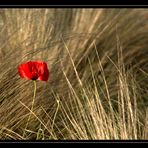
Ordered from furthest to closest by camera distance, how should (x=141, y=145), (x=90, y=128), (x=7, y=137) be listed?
(x=7, y=137)
(x=90, y=128)
(x=141, y=145)

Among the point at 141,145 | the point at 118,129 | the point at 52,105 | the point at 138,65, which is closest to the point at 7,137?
the point at 52,105

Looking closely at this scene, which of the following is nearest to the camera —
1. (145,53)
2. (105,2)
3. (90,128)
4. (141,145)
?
(141,145)

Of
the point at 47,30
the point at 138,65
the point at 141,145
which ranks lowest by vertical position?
the point at 141,145

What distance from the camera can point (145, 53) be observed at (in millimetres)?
3963

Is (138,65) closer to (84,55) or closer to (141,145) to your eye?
(84,55)

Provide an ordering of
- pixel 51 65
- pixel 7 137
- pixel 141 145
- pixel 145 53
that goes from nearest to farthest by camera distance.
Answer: pixel 141 145 → pixel 7 137 → pixel 51 65 → pixel 145 53

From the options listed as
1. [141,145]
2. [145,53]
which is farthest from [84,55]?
[141,145]

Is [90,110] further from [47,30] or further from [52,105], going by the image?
[47,30]

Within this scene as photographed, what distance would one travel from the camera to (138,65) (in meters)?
3.71

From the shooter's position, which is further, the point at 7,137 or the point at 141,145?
the point at 7,137

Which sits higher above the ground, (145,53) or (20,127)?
(145,53)

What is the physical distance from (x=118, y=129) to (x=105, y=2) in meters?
0.68

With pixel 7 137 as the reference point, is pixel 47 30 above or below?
above

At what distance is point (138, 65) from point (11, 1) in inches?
46.9
